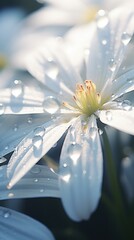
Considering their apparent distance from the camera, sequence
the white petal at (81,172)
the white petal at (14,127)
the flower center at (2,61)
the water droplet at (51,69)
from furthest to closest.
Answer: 1. the flower center at (2,61)
2. the water droplet at (51,69)
3. the white petal at (14,127)
4. the white petal at (81,172)

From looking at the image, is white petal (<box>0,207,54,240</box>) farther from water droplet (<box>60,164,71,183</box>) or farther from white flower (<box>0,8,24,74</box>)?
white flower (<box>0,8,24,74</box>)

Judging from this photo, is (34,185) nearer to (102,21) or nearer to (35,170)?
(35,170)

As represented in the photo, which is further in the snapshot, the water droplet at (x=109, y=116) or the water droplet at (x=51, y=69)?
the water droplet at (x=51, y=69)

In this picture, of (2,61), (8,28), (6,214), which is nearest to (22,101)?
(6,214)

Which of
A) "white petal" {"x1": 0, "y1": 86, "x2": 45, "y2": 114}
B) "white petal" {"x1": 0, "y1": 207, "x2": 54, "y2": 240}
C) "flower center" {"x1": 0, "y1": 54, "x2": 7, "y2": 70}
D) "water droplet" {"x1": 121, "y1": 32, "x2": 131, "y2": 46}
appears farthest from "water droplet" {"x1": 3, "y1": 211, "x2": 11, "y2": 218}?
"flower center" {"x1": 0, "y1": 54, "x2": 7, "y2": 70}

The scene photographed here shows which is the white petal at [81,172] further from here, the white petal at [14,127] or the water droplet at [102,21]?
the water droplet at [102,21]

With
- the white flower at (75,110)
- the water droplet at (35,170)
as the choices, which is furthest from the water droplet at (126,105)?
the water droplet at (35,170)
